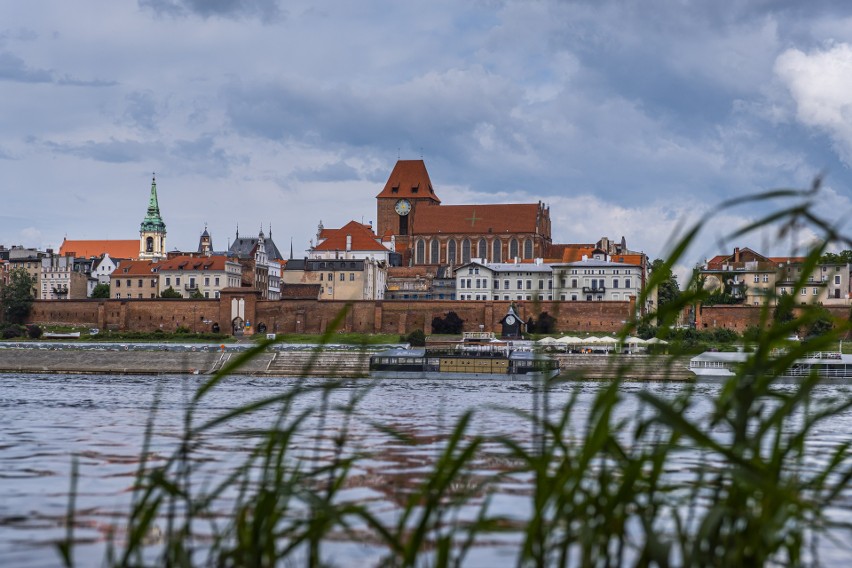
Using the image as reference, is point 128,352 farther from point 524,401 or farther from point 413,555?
point 413,555

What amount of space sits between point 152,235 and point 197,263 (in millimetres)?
24631

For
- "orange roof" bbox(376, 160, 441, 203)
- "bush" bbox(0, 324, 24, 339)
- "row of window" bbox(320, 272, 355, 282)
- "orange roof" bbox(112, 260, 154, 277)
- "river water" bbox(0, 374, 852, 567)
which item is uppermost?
"orange roof" bbox(376, 160, 441, 203)

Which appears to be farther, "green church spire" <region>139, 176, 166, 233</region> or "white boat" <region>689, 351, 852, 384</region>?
"green church spire" <region>139, 176, 166, 233</region>

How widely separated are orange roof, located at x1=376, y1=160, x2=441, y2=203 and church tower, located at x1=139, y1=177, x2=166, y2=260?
2152 cm

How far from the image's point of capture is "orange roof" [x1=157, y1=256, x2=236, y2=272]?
77.9 m

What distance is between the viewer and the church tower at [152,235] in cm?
10094

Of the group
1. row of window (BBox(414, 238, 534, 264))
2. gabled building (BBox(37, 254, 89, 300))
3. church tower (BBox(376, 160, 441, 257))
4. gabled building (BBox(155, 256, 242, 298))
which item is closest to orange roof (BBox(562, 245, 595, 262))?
row of window (BBox(414, 238, 534, 264))

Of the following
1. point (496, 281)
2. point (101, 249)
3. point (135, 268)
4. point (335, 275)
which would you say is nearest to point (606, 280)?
point (496, 281)

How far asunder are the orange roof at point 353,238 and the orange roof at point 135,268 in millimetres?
11701

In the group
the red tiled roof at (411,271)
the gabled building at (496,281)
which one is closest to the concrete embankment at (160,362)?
the gabled building at (496,281)

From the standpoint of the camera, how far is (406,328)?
59344 mm

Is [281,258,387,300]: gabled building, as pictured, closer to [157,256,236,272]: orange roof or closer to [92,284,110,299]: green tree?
[157,256,236,272]: orange roof

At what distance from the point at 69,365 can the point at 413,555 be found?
141ft

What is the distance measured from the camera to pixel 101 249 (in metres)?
103
